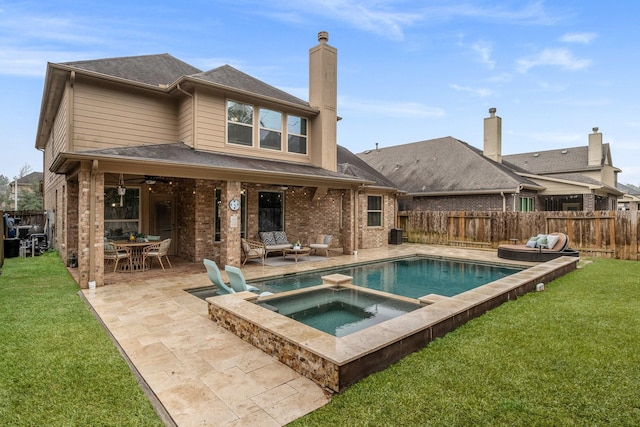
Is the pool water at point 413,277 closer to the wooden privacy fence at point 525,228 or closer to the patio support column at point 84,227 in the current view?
the patio support column at point 84,227

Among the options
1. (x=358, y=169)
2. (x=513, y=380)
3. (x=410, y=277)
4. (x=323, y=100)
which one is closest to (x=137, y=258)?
(x=410, y=277)

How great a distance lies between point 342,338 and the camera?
3.91m

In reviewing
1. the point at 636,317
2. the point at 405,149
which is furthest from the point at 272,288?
the point at 405,149

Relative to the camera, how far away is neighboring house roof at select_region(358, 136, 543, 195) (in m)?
17.9

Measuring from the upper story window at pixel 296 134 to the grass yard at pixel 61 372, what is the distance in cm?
854

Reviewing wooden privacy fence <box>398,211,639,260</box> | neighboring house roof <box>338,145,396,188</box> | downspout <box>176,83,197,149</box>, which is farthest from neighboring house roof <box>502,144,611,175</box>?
downspout <box>176,83,197,149</box>

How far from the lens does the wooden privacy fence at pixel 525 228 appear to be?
1220 cm

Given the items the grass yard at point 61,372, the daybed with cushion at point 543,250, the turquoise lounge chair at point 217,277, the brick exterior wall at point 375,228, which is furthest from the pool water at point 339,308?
the brick exterior wall at point 375,228

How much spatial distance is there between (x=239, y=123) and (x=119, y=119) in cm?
357

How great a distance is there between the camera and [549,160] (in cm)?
2591

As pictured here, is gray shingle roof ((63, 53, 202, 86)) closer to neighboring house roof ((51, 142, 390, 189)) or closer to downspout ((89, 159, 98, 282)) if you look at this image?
neighboring house roof ((51, 142, 390, 189))

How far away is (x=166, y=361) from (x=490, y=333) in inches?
166

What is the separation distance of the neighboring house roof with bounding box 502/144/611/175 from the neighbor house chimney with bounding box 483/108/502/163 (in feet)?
9.69

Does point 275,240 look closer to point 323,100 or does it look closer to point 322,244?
point 322,244
